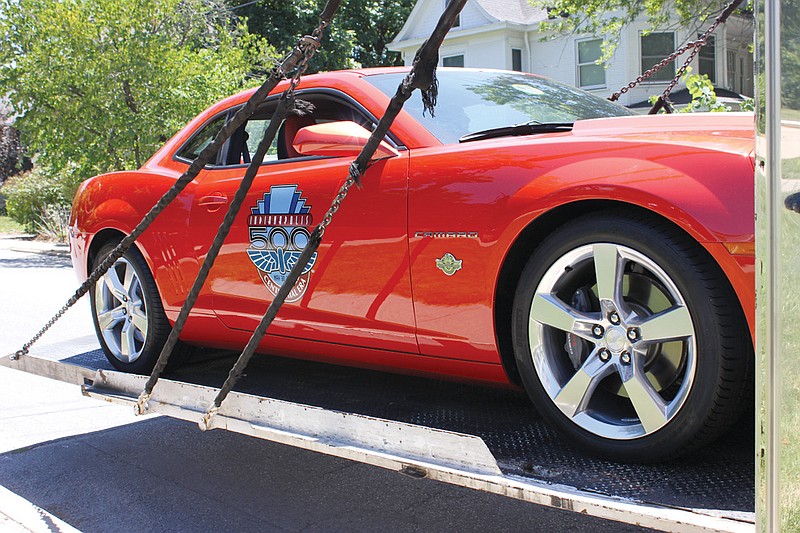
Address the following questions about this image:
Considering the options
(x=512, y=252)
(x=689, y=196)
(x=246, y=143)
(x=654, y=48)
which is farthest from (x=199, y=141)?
(x=654, y=48)

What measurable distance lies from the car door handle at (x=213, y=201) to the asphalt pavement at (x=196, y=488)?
1329mm

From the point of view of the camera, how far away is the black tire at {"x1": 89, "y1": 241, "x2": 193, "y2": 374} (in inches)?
172

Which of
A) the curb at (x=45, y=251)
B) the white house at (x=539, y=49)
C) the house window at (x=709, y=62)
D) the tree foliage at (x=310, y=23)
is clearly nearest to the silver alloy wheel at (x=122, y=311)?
the curb at (x=45, y=251)

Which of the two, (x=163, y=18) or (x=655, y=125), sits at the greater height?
(x=163, y=18)

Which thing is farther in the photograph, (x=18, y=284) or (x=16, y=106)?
(x=16, y=106)

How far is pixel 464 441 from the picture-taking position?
8.21 ft

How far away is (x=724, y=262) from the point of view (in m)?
2.35

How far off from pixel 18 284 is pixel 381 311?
11.1 meters

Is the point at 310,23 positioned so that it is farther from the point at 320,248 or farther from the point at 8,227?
the point at 320,248

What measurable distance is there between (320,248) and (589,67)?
21.3 m

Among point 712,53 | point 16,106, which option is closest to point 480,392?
point 16,106

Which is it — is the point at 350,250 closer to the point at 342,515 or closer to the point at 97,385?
the point at 342,515

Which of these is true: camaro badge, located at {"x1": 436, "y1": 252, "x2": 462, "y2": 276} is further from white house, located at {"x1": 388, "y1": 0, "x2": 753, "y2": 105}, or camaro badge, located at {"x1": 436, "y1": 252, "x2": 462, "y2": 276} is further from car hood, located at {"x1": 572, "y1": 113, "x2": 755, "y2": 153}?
white house, located at {"x1": 388, "y1": 0, "x2": 753, "y2": 105}

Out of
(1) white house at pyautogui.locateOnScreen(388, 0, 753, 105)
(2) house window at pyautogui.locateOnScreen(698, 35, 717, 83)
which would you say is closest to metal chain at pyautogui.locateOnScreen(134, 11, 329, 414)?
(1) white house at pyautogui.locateOnScreen(388, 0, 753, 105)
